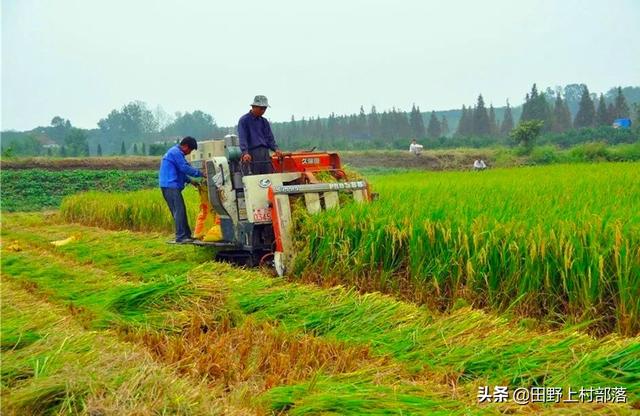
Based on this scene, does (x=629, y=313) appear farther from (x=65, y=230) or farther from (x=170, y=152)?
(x=65, y=230)

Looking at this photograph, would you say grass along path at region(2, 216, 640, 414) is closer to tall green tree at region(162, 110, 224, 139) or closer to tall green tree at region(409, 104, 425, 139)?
tall green tree at region(162, 110, 224, 139)

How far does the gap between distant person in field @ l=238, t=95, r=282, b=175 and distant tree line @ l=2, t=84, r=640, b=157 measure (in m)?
36.2

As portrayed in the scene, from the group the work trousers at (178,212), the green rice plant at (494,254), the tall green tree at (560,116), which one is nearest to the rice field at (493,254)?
the green rice plant at (494,254)

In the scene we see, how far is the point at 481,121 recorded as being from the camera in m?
62.8

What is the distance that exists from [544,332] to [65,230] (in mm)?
12192

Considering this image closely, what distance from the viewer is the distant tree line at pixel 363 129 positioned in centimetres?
5300

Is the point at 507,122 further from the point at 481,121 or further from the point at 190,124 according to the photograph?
the point at 190,124

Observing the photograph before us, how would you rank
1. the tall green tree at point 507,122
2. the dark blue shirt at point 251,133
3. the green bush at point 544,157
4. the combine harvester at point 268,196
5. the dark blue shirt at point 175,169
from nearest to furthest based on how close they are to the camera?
the combine harvester at point 268,196 → the dark blue shirt at point 251,133 → the dark blue shirt at point 175,169 → the green bush at point 544,157 → the tall green tree at point 507,122

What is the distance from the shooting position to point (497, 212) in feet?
21.6

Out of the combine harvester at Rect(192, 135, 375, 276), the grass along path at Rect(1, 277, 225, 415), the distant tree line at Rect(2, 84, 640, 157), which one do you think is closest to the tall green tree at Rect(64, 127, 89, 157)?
the distant tree line at Rect(2, 84, 640, 157)

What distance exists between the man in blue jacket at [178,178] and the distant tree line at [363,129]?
34.9 meters

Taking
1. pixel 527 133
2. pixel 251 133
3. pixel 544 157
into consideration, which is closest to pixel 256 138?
pixel 251 133

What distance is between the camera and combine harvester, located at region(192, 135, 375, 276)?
289 inches

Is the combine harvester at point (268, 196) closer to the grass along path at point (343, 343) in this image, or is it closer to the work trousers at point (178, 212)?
the work trousers at point (178, 212)
